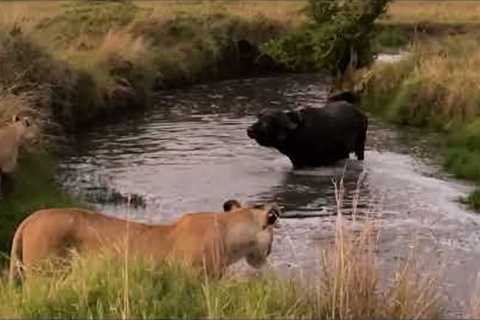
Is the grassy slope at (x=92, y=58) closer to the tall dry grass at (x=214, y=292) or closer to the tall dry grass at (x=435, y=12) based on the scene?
the tall dry grass at (x=214, y=292)

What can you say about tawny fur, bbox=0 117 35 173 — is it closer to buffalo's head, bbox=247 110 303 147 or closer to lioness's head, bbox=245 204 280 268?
buffalo's head, bbox=247 110 303 147

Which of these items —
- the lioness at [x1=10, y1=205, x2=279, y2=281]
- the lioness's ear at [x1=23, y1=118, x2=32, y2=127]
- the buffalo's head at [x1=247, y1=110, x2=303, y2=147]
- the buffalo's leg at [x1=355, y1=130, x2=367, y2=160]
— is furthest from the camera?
Answer: the buffalo's leg at [x1=355, y1=130, x2=367, y2=160]

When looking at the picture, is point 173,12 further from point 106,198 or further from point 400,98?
point 106,198

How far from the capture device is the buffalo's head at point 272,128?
16.7 meters

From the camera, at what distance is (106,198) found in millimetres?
13945

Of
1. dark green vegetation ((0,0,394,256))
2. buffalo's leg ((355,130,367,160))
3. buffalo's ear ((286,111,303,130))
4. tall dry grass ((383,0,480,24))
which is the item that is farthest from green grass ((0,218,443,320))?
tall dry grass ((383,0,480,24))

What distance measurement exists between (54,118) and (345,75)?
9.49 m

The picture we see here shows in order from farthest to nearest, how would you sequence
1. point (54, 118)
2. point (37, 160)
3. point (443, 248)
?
point (54, 118), point (37, 160), point (443, 248)

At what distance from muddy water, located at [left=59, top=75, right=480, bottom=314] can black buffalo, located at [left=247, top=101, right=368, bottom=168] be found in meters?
0.33

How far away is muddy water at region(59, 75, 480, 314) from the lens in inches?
450

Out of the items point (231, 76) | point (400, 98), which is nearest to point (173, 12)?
point (231, 76)

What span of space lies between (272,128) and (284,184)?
148cm

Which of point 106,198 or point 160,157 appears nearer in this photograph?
point 106,198

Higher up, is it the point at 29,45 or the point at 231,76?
the point at 29,45
